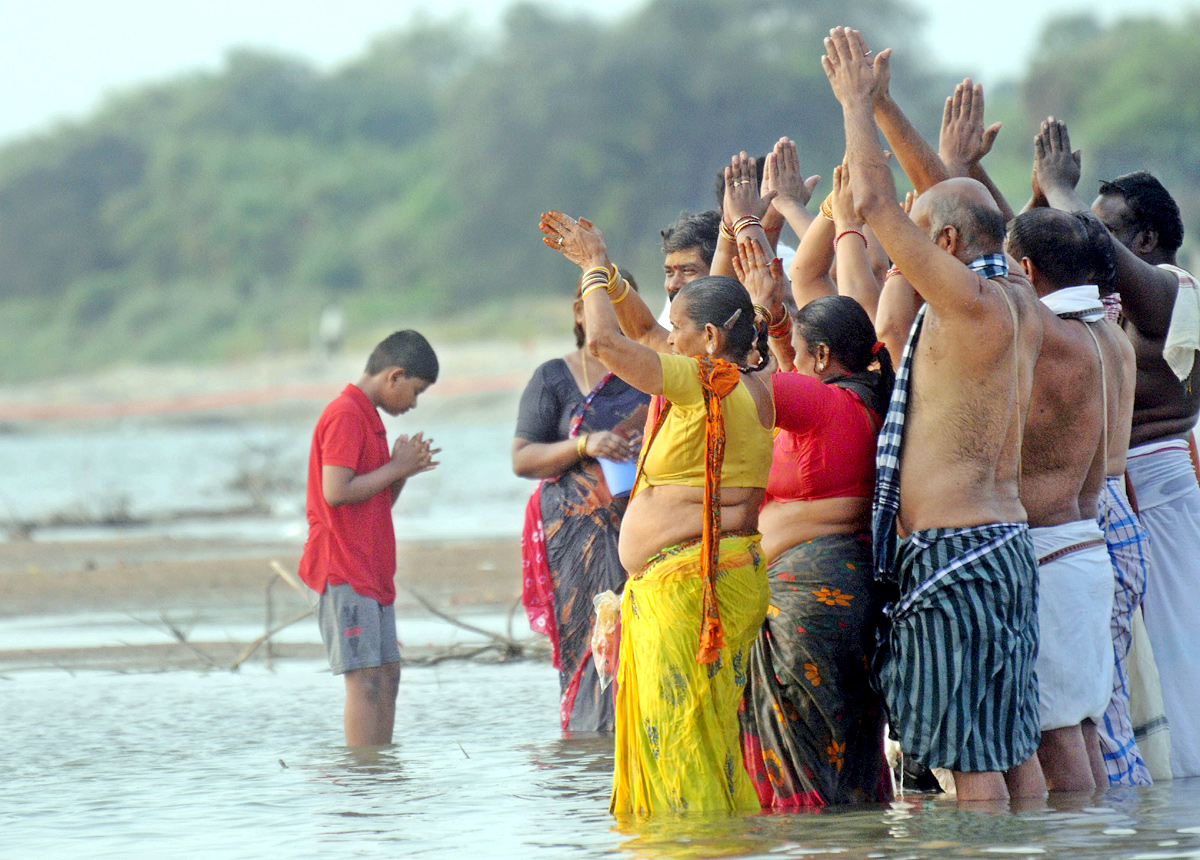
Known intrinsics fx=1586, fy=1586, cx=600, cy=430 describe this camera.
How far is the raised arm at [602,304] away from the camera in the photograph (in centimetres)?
396

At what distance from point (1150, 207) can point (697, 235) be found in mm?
1520

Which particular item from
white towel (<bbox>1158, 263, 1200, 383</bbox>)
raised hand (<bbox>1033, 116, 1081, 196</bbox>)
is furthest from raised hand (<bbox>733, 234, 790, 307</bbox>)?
white towel (<bbox>1158, 263, 1200, 383</bbox>)

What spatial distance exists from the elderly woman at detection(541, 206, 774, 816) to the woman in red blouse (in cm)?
20

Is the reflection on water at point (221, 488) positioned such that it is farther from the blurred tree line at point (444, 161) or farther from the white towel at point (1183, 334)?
the blurred tree line at point (444, 161)

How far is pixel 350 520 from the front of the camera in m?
5.52

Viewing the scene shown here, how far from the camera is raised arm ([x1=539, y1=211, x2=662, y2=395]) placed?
3957mm

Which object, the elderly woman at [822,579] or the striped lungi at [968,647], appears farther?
the elderly woman at [822,579]

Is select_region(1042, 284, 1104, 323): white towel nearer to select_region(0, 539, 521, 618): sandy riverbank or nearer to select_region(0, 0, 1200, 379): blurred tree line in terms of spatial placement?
select_region(0, 539, 521, 618): sandy riverbank

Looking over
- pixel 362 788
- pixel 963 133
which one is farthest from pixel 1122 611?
pixel 362 788

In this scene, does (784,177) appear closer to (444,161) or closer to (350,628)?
(350,628)

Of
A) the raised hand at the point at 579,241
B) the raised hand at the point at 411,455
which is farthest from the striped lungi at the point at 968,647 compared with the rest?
the raised hand at the point at 411,455

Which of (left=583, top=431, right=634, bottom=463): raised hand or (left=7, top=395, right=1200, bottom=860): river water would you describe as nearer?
(left=7, top=395, right=1200, bottom=860): river water

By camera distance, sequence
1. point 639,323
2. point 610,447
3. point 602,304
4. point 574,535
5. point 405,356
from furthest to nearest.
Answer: point 574,535
point 610,447
point 405,356
point 639,323
point 602,304

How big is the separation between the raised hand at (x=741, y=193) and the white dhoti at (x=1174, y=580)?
57.8 inches
